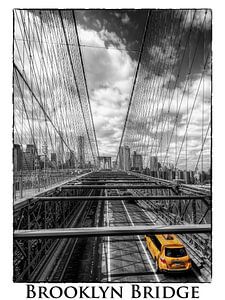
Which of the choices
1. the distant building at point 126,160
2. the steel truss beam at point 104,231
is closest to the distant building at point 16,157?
the steel truss beam at point 104,231

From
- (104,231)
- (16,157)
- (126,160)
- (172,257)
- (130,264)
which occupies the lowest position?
(130,264)

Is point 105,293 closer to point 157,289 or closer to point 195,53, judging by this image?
point 157,289

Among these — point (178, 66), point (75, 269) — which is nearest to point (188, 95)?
point (178, 66)

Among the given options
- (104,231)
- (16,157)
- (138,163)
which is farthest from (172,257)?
(138,163)

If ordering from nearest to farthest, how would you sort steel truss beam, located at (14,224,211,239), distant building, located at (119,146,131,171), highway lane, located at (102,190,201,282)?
1. steel truss beam, located at (14,224,211,239)
2. highway lane, located at (102,190,201,282)
3. distant building, located at (119,146,131,171)

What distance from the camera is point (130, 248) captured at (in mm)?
8633

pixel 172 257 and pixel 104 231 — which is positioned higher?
pixel 104 231

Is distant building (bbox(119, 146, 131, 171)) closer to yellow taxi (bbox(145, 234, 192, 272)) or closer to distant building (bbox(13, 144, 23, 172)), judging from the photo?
yellow taxi (bbox(145, 234, 192, 272))

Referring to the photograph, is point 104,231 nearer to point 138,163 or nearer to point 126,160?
point 138,163

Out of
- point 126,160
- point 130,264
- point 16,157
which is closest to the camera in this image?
point 16,157

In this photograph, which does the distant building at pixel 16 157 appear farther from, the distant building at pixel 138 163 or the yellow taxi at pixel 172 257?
the distant building at pixel 138 163

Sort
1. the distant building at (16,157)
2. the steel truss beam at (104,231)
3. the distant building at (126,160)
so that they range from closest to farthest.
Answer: the steel truss beam at (104,231)
the distant building at (16,157)
the distant building at (126,160)

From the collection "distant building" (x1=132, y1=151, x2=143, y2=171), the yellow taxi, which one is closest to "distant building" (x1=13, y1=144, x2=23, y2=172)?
the yellow taxi

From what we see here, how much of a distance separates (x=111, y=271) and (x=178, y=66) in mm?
8447
